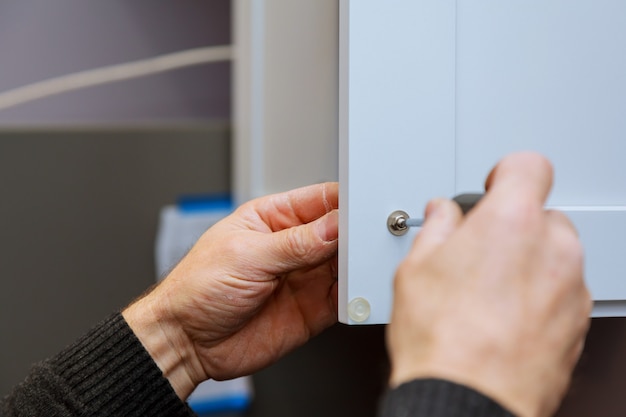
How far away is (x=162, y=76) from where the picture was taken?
131 cm

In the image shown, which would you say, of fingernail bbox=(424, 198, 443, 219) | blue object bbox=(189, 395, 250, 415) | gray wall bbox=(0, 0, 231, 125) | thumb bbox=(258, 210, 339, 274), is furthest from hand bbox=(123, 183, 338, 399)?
gray wall bbox=(0, 0, 231, 125)

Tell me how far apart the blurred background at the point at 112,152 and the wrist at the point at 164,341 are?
0.34 m

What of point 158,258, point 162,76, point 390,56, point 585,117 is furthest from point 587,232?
point 162,76

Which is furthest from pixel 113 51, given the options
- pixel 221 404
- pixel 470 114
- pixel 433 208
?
pixel 433 208

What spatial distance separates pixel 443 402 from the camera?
0.97ft

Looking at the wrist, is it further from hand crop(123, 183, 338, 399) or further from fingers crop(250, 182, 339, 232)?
fingers crop(250, 182, 339, 232)

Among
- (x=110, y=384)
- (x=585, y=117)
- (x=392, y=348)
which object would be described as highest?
(x=585, y=117)

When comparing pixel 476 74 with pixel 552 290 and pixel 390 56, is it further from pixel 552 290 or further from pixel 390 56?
pixel 552 290

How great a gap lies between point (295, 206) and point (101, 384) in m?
0.24

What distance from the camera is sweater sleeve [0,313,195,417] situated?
637 mm

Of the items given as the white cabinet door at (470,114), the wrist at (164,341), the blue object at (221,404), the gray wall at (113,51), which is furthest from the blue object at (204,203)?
the white cabinet door at (470,114)

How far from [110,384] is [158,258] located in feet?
1.95

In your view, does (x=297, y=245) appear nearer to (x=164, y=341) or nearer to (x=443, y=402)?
(x=164, y=341)

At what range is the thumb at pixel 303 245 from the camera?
22.2 inches
